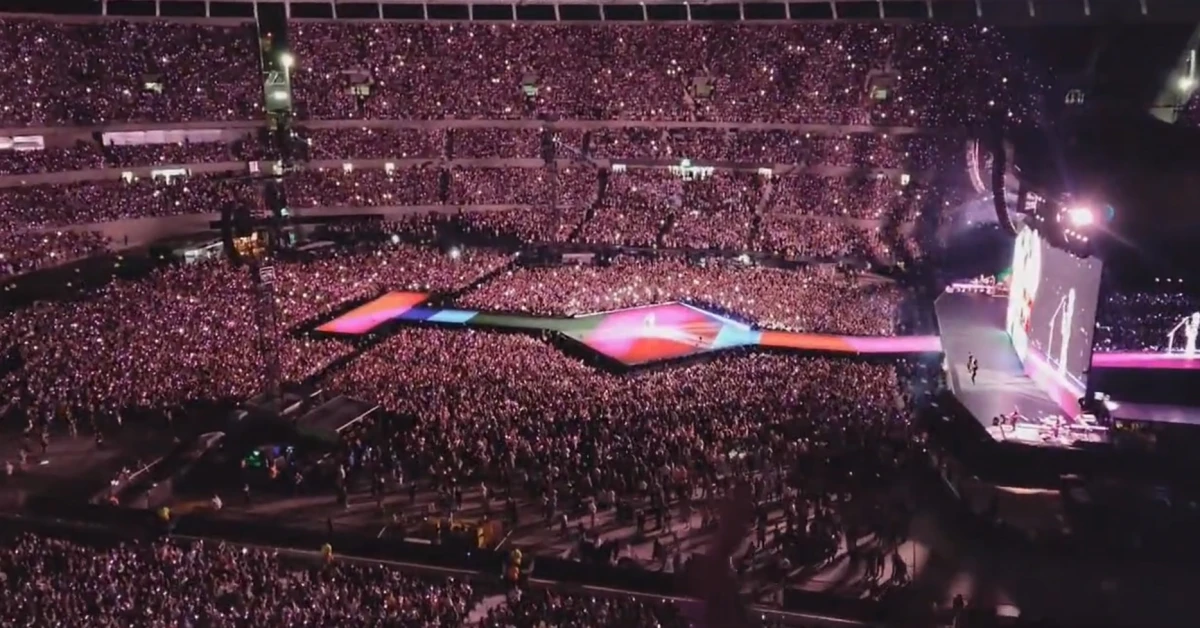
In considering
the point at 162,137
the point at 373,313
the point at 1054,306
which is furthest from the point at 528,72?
the point at 1054,306

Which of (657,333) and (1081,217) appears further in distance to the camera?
(657,333)

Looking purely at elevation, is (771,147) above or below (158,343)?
above

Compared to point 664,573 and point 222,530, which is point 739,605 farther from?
point 222,530

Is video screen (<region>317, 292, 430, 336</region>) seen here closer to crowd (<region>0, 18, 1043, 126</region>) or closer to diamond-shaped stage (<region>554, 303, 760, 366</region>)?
diamond-shaped stage (<region>554, 303, 760, 366</region>)

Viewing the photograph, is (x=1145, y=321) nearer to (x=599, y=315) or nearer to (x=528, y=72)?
(x=599, y=315)

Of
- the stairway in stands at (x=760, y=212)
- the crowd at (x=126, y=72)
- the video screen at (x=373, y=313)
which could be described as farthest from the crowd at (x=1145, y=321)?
the crowd at (x=126, y=72)

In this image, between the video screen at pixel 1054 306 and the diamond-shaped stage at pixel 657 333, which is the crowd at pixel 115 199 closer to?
the diamond-shaped stage at pixel 657 333
